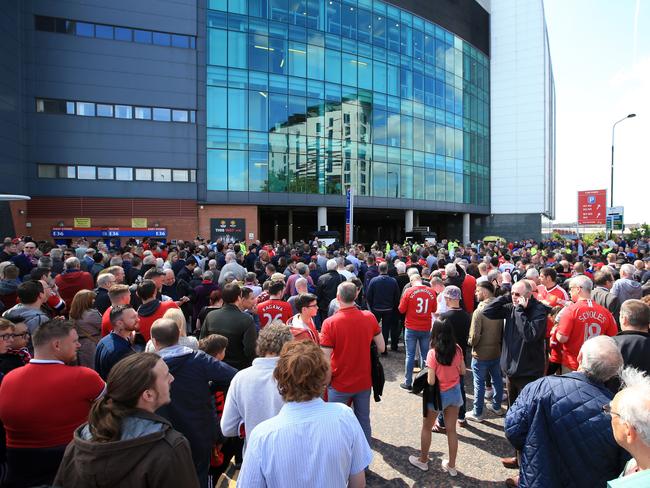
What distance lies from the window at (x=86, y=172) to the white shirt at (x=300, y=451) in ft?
92.2

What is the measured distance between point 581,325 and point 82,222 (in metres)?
27.9

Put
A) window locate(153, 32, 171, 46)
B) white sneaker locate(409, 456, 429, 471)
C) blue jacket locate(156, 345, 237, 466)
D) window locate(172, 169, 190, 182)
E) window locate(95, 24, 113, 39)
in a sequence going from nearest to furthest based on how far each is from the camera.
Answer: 1. blue jacket locate(156, 345, 237, 466)
2. white sneaker locate(409, 456, 429, 471)
3. window locate(95, 24, 113, 39)
4. window locate(153, 32, 171, 46)
5. window locate(172, 169, 190, 182)

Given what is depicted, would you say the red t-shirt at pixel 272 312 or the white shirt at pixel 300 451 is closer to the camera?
the white shirt at pixel 300 451

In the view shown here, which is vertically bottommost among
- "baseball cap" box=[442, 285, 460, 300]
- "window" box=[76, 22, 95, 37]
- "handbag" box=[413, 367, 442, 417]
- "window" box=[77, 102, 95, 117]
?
"handbag" box=[413, 367, 442, 417]

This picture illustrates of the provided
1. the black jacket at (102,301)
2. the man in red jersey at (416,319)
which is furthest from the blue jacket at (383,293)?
the black jacket at (102,301)

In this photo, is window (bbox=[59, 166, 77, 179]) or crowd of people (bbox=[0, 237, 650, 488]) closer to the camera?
crowd of people (bbox=[0, 237, 650, 488])

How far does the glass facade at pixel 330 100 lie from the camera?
1065 inches

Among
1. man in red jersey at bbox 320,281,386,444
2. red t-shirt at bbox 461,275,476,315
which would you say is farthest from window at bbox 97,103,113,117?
man in red jersey at bbox 320,281,386,444

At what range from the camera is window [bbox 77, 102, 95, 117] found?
2431cm

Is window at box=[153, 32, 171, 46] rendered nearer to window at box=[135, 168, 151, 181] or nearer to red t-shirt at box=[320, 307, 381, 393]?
window at box=[135, 168, 151, 181]

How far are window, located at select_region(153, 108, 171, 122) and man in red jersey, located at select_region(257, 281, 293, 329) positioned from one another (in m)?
24.4

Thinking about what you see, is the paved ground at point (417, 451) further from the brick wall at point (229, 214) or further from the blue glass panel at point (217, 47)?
the blue glass panel at point (217, 47)

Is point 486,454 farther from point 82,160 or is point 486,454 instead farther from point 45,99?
point 45,99

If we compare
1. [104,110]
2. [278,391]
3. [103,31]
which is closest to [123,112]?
[104,110]
